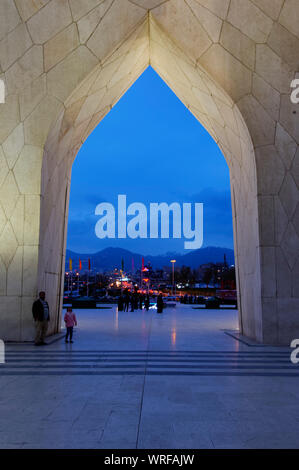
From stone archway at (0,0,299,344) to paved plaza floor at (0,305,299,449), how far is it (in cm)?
189

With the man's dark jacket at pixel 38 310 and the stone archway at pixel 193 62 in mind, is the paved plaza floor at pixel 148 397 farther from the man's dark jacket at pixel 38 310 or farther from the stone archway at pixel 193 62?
the stone archway at pixel 193 62

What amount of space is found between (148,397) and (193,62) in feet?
32.4

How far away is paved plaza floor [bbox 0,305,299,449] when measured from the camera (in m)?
4.10

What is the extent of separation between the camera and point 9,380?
6.70m

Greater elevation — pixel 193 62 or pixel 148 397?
pixel 193 62

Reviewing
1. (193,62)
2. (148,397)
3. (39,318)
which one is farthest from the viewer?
(193,62)

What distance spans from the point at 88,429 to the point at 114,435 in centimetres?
35

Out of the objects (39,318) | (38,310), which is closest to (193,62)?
(38,310)

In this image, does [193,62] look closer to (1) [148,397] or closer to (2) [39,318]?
(2) [39,318]

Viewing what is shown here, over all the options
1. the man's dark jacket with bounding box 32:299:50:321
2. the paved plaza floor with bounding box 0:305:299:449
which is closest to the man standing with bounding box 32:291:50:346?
the man's dark jacket with bounding box 32:299:50:321

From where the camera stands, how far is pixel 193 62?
464 inches

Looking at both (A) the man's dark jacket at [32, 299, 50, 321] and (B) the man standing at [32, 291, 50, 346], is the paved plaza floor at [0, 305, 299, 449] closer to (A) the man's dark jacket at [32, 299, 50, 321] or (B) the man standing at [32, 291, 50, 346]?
(B) the man standing at [32, 291, 50, 346]

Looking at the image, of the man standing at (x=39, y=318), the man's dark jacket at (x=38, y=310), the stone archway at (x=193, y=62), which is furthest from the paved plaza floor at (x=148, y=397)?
the stone archway at (x=193, y=62)

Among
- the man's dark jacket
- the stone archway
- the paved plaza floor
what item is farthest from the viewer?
the stone archway
